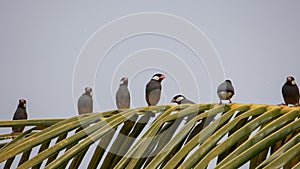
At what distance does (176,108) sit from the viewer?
1.36 m

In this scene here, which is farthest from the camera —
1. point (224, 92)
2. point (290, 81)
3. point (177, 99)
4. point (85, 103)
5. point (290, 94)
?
point (177, 99)

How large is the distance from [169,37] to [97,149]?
144cm

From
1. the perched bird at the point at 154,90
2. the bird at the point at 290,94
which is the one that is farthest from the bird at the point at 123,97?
the bird at the point at 290,94

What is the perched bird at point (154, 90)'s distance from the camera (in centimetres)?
452

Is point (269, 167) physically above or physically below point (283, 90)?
above

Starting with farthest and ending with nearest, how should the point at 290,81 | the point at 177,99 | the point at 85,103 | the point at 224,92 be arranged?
the point at 177,99 < the point at 85,103 < the point at 290,81 < the point at 224,92

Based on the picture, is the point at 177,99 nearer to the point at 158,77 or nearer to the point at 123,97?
the point at 158,77

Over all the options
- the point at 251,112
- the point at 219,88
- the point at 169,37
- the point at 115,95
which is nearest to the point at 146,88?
the point at 115,95

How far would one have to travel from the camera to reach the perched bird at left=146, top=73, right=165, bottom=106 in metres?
4.52

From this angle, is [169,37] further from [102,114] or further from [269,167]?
[269,167]

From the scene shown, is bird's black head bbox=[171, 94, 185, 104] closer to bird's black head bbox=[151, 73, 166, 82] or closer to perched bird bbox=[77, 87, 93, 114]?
bird's black head bbox=[151, 73, 166, 82]

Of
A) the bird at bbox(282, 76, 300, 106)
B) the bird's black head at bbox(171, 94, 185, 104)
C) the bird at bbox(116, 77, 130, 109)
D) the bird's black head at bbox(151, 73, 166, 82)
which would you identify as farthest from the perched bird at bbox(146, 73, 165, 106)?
the bird at bbox(282, 76, 300, 106)

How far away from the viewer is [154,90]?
4695 millimetres

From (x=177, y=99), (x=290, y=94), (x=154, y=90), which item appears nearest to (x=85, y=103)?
(x=154, y=90)
